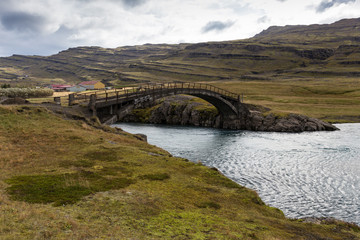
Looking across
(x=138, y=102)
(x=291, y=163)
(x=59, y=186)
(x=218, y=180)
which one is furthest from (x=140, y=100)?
(x=59, y=186)

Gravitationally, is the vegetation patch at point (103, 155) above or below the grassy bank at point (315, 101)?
below

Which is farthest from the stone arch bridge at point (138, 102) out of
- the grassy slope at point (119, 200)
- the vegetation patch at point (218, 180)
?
the vegetation patch at point (218, 180)

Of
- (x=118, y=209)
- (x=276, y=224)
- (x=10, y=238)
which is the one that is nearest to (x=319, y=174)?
(x=276, y=224)

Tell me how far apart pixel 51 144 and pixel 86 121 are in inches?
552

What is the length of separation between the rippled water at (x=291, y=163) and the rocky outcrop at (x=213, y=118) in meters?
5.33

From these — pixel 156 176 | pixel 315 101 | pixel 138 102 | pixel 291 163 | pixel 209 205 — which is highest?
pixel 315 101

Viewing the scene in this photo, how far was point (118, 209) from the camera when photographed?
47.5 ft

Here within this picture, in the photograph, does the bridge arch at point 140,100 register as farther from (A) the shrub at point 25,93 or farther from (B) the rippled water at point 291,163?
(A) the shrub at point 25,93

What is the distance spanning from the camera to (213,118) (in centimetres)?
9094

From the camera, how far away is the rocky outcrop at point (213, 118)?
76438 mm

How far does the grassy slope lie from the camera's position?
12.1 m

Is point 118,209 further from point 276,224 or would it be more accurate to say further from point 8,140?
point 8,140

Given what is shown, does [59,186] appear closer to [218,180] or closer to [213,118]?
[218,180]

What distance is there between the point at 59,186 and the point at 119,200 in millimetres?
4392
